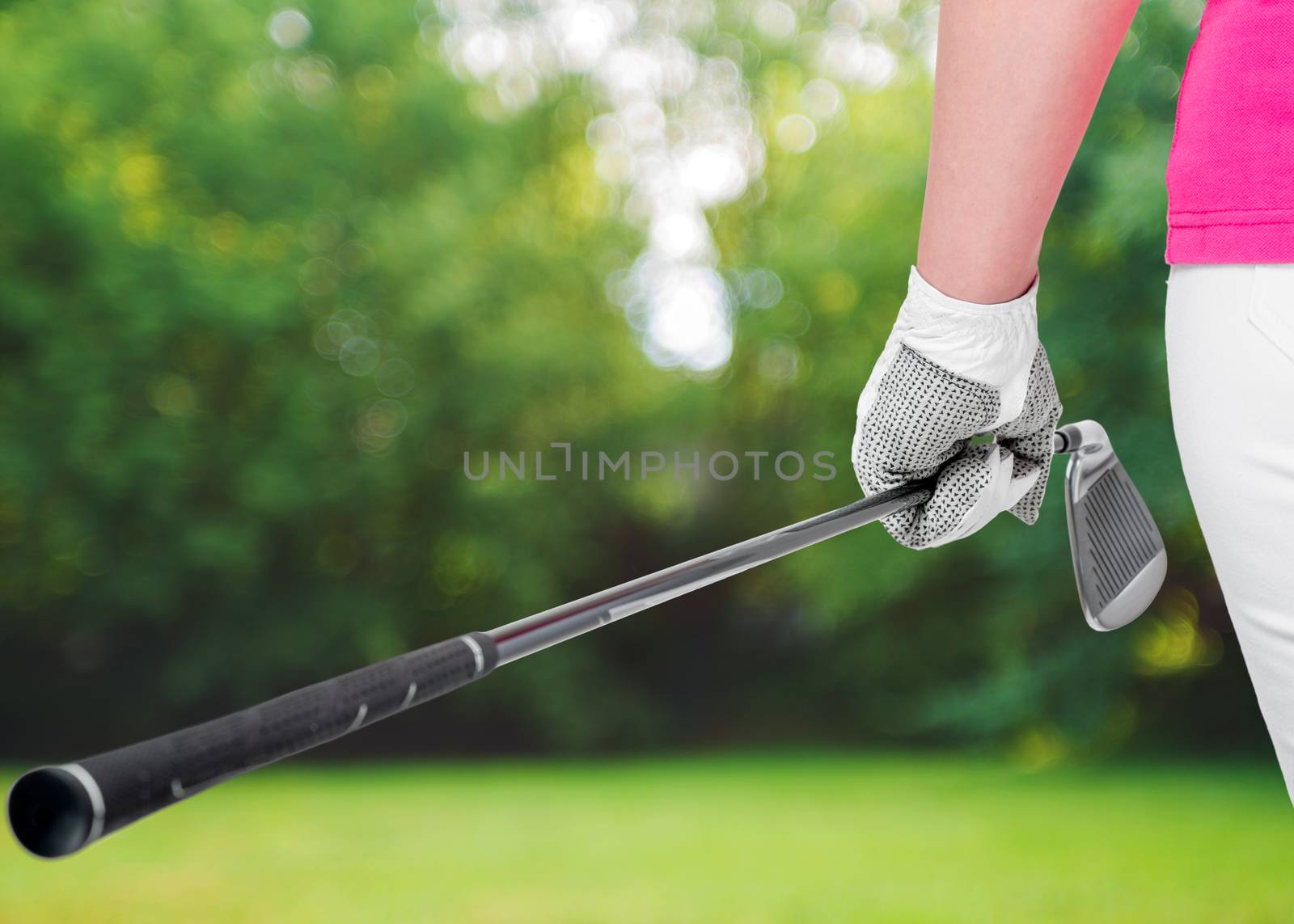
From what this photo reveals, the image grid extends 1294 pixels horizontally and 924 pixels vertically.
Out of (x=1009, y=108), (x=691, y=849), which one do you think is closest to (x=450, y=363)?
(x=691, y=849)

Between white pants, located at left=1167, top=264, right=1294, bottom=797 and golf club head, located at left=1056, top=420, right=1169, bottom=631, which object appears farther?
golf club head, located at left=1056, top=420, right=1169, bottom=631

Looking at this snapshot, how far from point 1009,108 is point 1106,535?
0.58 metres

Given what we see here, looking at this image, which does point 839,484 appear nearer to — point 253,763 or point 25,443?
point 25,443

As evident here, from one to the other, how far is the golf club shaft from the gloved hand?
24cm

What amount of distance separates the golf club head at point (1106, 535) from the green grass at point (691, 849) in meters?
2.83

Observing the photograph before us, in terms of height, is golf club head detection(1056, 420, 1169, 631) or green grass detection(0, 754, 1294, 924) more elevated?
golf club head detection(1056, 420, 1169, 631)

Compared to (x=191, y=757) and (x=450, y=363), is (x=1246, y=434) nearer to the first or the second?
(x=191, y=757)

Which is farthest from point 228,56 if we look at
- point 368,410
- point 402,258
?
point 368,410

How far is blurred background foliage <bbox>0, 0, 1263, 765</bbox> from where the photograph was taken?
4277mm

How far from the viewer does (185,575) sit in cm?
448

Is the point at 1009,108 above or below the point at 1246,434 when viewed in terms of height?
above

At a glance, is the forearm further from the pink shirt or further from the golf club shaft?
the golf club shaft

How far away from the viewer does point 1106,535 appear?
947 millimetres

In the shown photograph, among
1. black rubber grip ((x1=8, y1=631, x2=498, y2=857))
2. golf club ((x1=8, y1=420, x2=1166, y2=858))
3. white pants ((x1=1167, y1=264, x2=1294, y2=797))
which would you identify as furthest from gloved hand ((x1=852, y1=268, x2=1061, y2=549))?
black rubber grip ((x1=8, y1=631, x2=498, y2=857))
